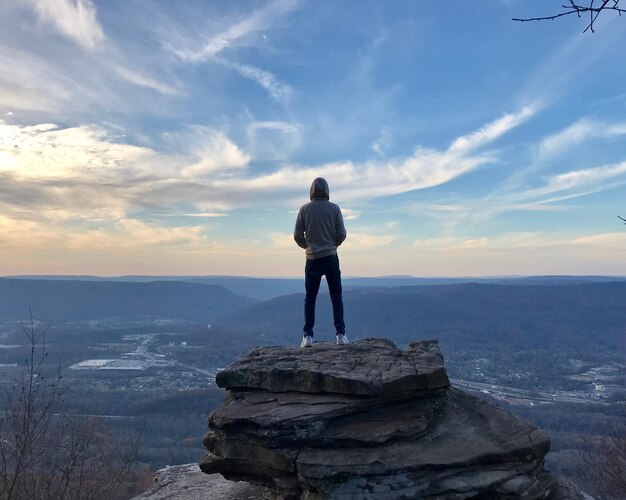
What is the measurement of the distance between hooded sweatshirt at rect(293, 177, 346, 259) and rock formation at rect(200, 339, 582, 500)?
2.42 metres

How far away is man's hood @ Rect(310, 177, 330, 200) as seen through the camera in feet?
34.6

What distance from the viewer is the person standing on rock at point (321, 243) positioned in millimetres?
10281

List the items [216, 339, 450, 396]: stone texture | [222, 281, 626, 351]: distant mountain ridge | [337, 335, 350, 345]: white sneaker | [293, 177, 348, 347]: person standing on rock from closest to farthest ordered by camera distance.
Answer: [216, 339, 450, 396]: stone texture → [293, 177, 348, 347]: person standing on rock → [337, 335, 350, 345]: white sneaker → [222, 281, 626, 351]: distant mountain ridge

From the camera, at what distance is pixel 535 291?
469 ft

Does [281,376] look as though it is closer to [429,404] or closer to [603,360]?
[429,404]

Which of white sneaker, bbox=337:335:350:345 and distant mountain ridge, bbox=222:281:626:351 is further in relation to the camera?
distant mountain ridge, bbox=222:281:626:351

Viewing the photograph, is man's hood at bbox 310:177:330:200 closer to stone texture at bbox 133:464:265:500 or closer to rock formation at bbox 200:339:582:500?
rock formation at bbox 200:339:582:500

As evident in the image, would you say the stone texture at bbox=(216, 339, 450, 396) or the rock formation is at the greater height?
the stone texture at bbox=(216, 339, 450, 396)

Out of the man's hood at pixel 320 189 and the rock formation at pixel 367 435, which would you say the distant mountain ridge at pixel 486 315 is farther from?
the rock formation at pixel 367 435

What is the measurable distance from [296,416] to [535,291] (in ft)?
497

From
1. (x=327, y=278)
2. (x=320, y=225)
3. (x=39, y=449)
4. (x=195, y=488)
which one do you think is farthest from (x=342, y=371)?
(x=39, y=449)

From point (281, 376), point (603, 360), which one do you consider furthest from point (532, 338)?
point (281, 376)

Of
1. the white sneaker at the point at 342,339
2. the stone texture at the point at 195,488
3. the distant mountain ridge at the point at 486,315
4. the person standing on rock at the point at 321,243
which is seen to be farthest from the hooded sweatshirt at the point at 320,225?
the distant mountain ridge at the point at 486,315

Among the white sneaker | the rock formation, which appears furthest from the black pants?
the rock formation
